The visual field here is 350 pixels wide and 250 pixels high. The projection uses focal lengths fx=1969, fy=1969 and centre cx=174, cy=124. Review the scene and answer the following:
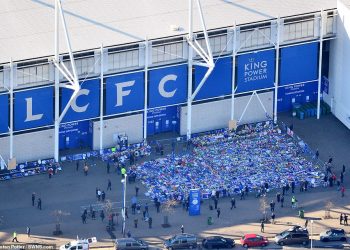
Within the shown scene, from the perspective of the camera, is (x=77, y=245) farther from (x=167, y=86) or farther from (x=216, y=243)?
(x=167, y=86)

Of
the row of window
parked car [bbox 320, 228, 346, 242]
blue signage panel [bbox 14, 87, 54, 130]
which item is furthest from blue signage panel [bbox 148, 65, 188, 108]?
parked car [bbox 320, 228, 346, 242]

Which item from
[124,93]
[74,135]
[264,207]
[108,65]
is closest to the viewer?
[264,207]

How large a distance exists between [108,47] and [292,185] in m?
22.4

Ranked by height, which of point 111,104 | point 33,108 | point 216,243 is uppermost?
point 111,104

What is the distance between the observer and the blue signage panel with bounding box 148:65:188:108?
197m

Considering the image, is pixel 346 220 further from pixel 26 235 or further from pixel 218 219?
pixel 26 235

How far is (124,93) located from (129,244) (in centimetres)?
2472

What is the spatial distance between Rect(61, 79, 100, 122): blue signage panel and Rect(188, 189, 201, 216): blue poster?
55.9 feet

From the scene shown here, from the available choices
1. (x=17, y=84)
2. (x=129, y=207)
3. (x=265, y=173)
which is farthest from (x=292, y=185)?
(x=17, y=84)

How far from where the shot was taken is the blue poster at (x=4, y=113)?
189875mm

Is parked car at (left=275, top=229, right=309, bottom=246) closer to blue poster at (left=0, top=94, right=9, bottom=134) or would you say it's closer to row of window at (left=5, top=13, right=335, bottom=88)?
row of window at (left=5, top=13, right=335, bottom=88)

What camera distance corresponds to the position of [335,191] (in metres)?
191

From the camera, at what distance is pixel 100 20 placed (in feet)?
637

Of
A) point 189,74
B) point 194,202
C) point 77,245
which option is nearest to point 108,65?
point 189,74
